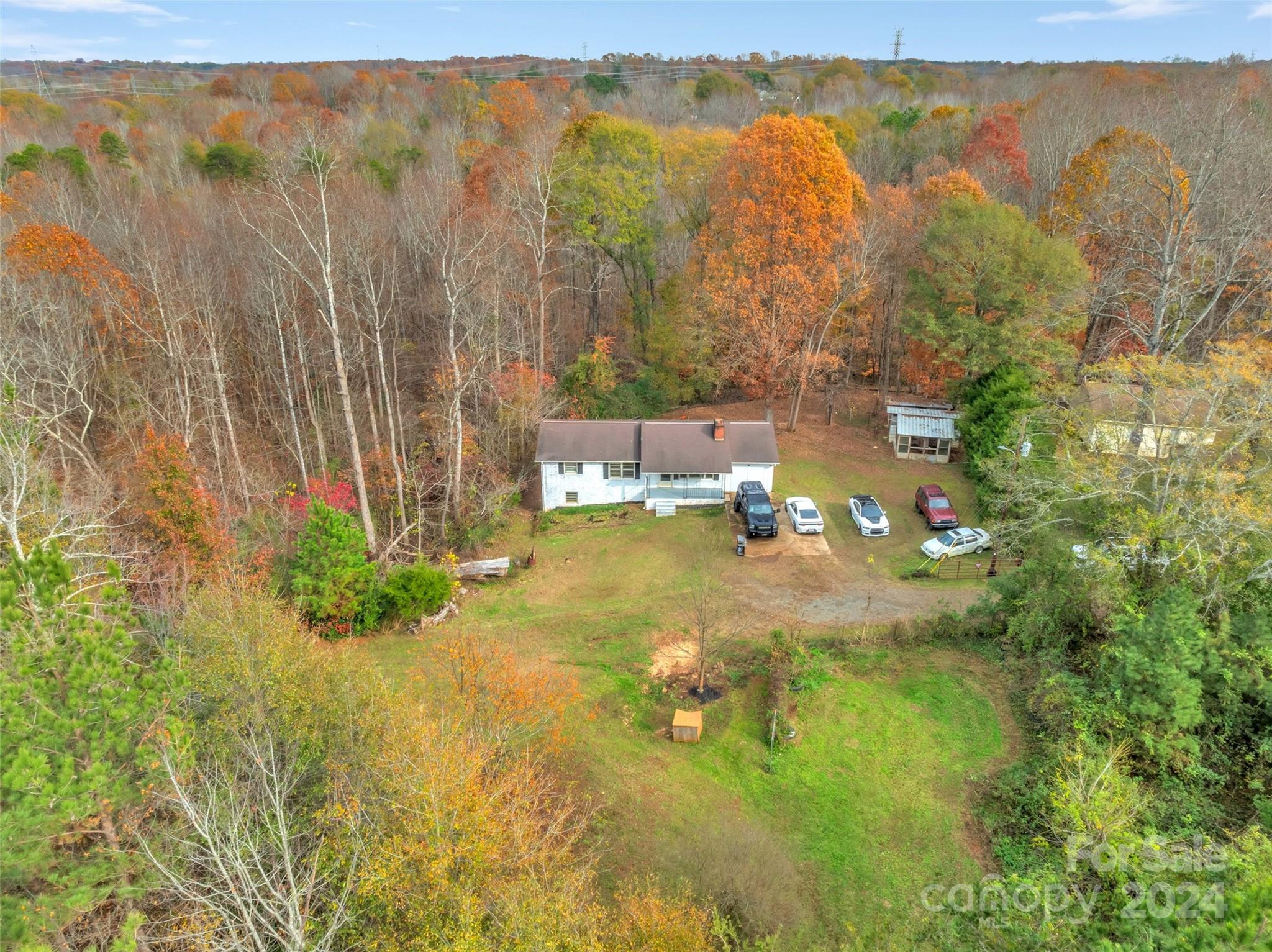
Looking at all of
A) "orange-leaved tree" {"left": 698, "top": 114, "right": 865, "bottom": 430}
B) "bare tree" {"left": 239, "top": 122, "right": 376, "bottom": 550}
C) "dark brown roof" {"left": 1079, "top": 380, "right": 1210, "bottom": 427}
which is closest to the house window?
"orange-leaved tree" {"left": 698, "top": 114, "right": 865, "bottom": 430}

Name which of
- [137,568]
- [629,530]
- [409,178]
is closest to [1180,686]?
[629,530]

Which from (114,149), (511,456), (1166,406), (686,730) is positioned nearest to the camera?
(1166,406)

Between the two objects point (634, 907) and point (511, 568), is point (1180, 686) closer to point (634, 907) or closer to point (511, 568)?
point (634, 907)

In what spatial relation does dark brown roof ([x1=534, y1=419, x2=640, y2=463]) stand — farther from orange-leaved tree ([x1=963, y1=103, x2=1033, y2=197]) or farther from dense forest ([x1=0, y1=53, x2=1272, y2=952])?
orange-leaved tree ([x1=963, y1=103, x2=1033, y2=197])

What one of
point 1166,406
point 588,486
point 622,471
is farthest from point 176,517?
point 1166,406

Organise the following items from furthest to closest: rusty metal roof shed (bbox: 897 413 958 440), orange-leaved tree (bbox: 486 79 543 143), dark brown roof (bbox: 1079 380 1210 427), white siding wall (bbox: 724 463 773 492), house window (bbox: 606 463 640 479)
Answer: orange-leaved tree (bbox: 486 79 543 143) < rusty metal roof shed (bbox: 897 413 958 440) < house window (bbox: 606 463 640 479) < white siding wall (bbox: 724 463 773 492) < dark brown roof (bbox: 1079 380 1210 427)

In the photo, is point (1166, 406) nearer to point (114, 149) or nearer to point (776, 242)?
point (776, 242)

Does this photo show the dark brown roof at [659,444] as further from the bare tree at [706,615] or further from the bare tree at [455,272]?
the bare tree at [706,615]
